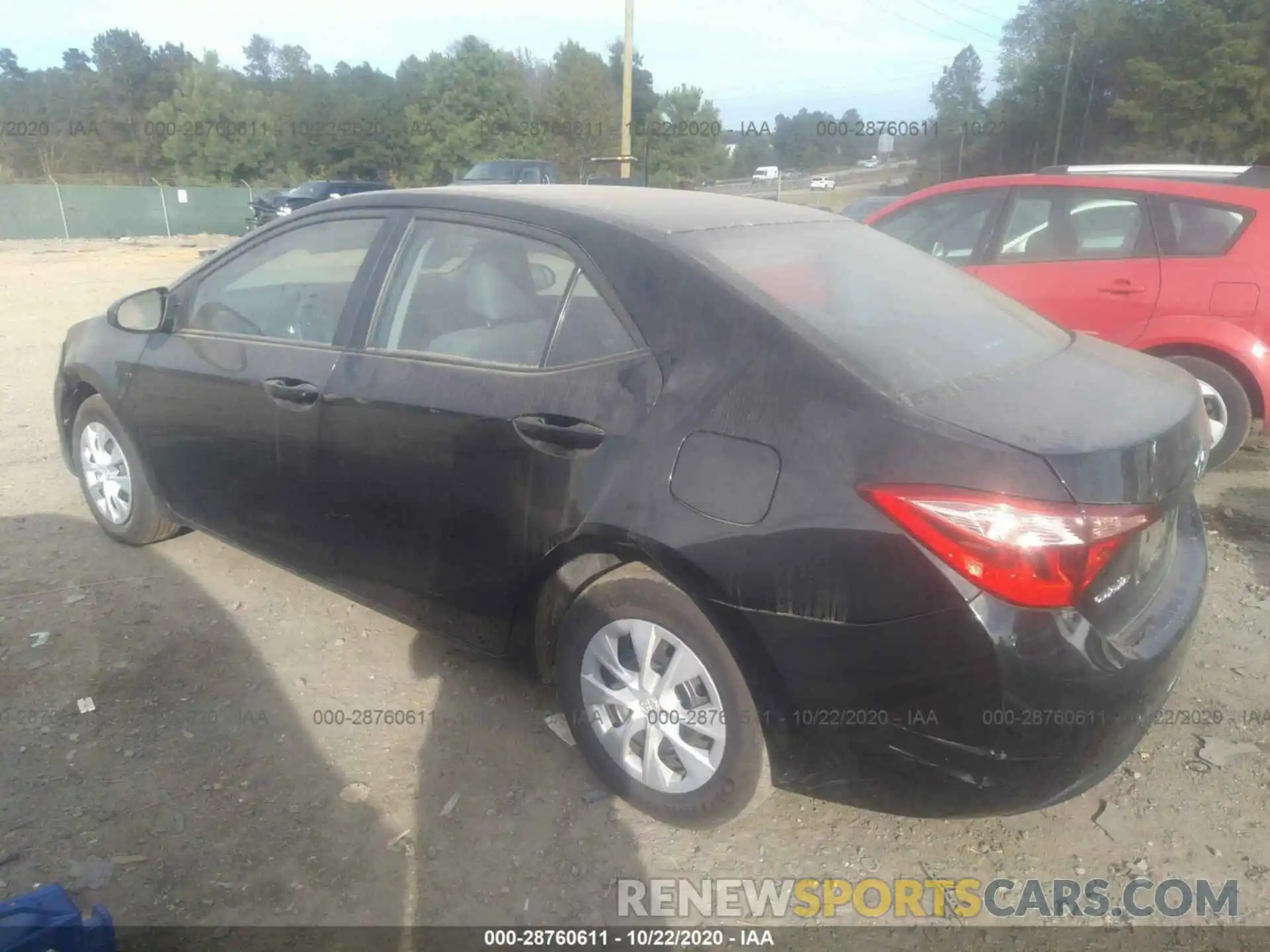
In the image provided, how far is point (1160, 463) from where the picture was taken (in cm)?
219

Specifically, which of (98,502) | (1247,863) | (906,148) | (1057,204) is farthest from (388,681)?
(906,148)

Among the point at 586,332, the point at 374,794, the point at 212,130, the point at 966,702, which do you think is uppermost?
the point at 212,130

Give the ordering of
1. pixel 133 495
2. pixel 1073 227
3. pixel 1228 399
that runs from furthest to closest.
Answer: pixel 1073 227 < pixel 1228 399 < pixel 133 495

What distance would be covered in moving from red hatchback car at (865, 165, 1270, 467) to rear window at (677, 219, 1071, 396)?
1821 mm

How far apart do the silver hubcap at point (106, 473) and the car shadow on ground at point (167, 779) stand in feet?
1.41

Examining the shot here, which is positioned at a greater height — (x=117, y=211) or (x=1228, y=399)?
(x=1228, y=399)

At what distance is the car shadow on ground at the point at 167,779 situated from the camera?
2432mm

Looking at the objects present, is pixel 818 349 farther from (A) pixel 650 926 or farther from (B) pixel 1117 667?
(A) pixel 650 926

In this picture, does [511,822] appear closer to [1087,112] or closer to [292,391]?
[292,391]

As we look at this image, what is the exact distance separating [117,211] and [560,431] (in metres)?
34.0

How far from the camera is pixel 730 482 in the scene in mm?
2244

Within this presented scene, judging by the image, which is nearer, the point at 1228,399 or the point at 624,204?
the point at 624,204

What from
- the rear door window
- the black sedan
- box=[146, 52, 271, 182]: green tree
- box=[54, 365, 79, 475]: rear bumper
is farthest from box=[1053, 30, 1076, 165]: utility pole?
box=[146, 52, 271, 182]: green tree

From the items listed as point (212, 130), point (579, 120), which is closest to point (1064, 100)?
point (579, 120)
